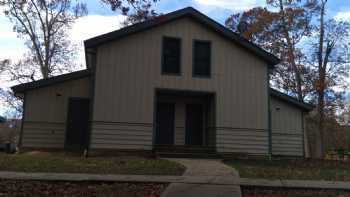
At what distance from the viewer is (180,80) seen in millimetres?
14852

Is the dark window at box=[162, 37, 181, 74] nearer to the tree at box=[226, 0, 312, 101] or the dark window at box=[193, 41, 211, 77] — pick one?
the dark window at box=[193, 41, 211, 77]

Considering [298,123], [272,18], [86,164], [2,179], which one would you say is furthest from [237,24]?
[2,179]

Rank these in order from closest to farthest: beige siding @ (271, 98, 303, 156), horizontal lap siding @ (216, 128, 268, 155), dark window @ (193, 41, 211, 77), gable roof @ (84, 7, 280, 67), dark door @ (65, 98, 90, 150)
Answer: gable roof @ (84, 7, 280, 67), horizontal lap siding @ (216, 128, 268, 155), dark door @ (65, 98, 90, 150), dark window @ (193, 41, 211, 77), beige siding @ (271, 98, 303, 156)

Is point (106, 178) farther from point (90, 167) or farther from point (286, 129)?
point (286, 129)

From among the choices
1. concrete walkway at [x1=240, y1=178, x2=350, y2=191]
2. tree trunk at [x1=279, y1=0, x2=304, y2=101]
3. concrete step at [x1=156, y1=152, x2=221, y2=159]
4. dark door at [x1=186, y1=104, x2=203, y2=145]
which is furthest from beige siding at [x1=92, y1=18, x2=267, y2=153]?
tree trunk at [x1=279, y1=0, x2=304, y2=101]

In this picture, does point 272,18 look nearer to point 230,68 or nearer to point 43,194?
point 230,68

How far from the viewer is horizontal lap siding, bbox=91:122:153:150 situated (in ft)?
44.8

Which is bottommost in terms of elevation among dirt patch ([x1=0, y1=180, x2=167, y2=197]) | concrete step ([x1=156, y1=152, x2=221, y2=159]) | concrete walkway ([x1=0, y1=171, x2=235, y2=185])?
dirt patch ([x1=0, y1=180, x2=167, y2=197])

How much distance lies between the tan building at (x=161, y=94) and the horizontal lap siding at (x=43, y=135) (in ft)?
0.13

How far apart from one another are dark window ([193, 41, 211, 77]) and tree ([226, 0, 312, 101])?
13.1 m

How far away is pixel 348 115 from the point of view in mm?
40062

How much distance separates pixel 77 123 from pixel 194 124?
515cm

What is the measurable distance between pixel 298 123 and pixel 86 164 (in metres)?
11.3

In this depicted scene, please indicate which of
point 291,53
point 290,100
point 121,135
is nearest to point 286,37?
point 291,53
